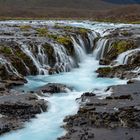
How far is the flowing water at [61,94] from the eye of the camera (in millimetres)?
23375

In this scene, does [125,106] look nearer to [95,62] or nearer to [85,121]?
[85,121]

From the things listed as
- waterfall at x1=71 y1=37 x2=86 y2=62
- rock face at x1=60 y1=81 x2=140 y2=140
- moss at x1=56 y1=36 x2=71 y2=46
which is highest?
moss at x1=56 y1=36 x2=71 y2=46

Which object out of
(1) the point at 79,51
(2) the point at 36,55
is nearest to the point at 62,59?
(2) the point at 36,55

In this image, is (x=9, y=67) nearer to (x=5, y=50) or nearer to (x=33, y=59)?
(x=5, y=50)

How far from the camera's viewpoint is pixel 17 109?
26344 millimetres

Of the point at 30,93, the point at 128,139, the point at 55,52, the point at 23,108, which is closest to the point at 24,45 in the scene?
the point at 55,52

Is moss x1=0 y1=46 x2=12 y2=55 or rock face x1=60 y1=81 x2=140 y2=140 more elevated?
moss x1=0 y1=46 x2=12 y2=55

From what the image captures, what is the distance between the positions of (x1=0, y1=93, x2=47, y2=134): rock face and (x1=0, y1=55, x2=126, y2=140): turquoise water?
44 centimetres

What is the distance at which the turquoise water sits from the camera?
23.3 meters

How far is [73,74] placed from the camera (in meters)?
40.2

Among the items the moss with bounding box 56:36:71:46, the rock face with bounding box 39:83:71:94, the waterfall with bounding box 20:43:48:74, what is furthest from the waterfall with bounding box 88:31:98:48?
the rock face with bounding box 39:83:71:94

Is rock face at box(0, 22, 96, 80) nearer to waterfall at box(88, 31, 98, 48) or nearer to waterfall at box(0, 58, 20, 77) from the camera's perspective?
waterfall at box(0, 58, 20, 77)

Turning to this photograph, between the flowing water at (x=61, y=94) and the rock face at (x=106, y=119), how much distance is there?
2.47ft

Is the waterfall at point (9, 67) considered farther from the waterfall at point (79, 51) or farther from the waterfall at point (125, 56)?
the waterfall at point (79, 51)
